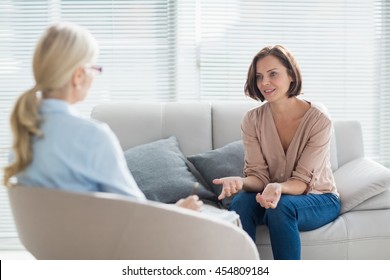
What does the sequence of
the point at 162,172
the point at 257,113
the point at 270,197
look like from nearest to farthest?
the point at 270,197, the point at 257,113, the point at 162,172

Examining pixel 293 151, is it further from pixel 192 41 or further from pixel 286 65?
pixel 192 41

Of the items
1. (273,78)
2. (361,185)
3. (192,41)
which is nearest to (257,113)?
(273,78)

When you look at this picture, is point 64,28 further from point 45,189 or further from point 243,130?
point 243,130

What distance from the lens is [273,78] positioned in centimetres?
262

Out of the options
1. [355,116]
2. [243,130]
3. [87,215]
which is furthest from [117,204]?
[355,116]

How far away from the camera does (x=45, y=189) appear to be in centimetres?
148

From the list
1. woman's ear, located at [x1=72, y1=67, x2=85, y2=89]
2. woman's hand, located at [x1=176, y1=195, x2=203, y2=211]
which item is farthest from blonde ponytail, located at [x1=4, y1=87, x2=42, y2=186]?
woman's hand, located at [x1=176, y1=195, x2=203, y2=211]

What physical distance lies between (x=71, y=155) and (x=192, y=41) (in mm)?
2220

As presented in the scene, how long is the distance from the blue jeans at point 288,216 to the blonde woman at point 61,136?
3.39 feet

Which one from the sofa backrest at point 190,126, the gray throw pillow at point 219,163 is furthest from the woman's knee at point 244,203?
the sofa backrest at point 190,126

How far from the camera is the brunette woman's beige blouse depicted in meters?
Answer: 2.59

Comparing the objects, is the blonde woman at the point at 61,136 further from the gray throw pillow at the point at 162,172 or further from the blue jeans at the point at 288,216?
the gray throw pillow at the point at 162,172

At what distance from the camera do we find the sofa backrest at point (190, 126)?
3.11 meters

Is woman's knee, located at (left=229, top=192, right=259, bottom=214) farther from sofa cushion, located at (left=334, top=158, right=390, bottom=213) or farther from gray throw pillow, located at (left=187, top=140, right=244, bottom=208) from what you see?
sofa cushion, located at (left=334, top=158, right=390, bottom=213)
